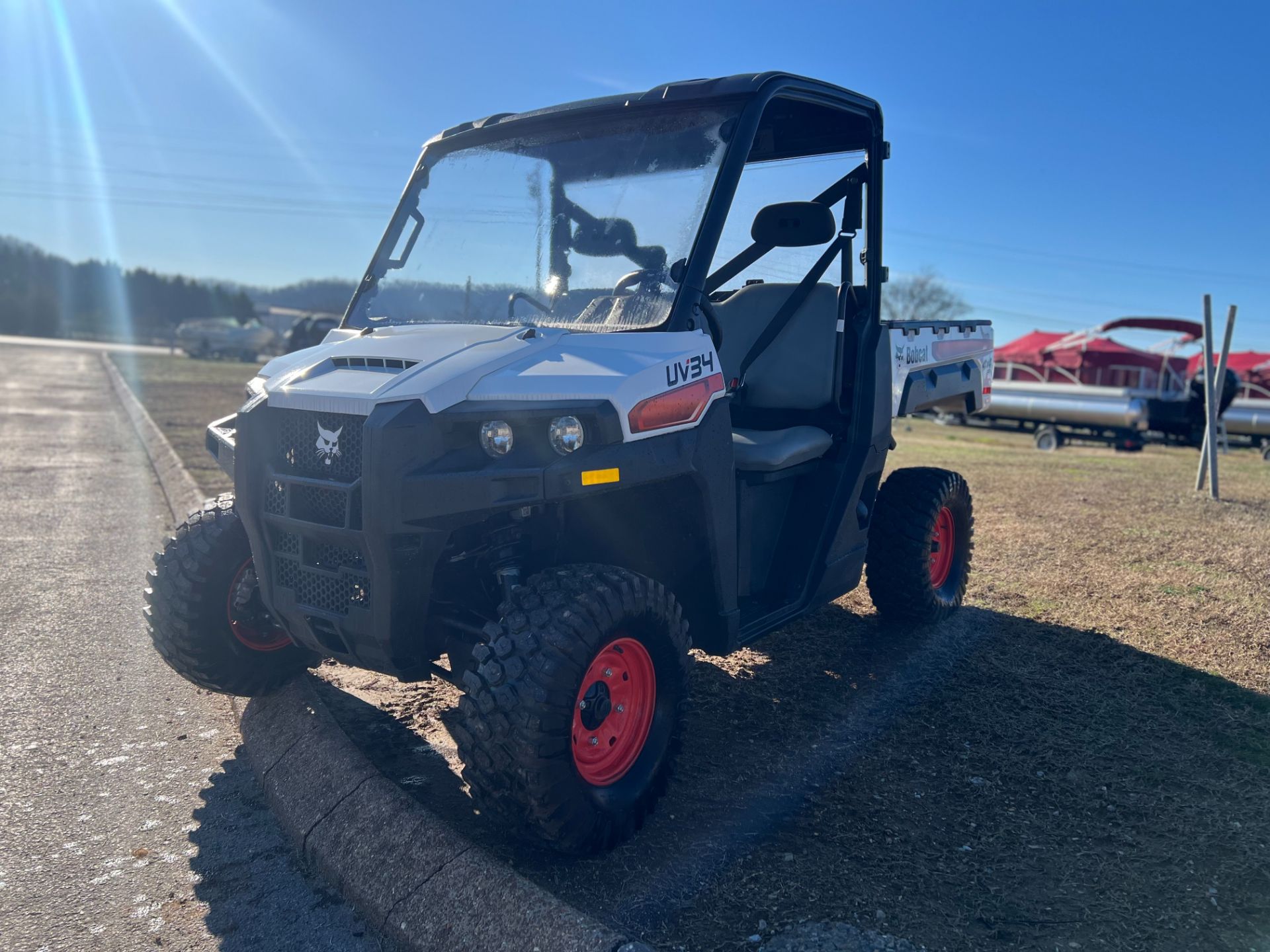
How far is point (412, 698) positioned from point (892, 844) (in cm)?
210

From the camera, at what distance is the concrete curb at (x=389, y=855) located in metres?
2.49

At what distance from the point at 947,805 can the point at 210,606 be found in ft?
8.96

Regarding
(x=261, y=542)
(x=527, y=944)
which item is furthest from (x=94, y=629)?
(x=527, y=944)

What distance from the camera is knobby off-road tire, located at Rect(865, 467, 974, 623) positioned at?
4.98 m

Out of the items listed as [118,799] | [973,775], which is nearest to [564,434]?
[973,775]

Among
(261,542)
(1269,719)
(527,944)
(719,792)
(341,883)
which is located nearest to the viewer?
(527,944)

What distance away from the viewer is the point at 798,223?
3742 millimetres

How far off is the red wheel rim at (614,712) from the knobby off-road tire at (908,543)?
211 cm

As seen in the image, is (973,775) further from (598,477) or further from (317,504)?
(317,504)

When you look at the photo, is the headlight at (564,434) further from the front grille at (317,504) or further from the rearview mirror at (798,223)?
the rearview mirror at (798,223)

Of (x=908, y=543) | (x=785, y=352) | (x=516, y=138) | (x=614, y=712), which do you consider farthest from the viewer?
(x=908, y=543)

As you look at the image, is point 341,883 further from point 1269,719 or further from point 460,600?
point 1269,719

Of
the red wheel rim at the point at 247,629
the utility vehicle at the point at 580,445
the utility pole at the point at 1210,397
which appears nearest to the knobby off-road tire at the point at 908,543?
the utility vehicle at the point at 580,445

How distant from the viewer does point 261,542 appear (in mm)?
3086
